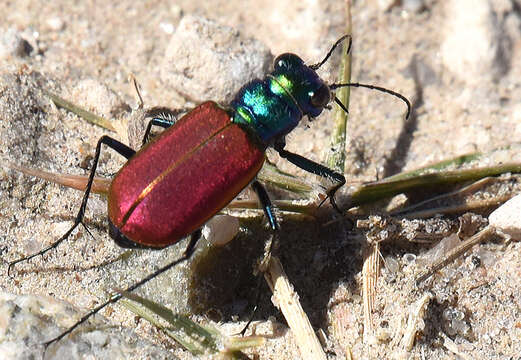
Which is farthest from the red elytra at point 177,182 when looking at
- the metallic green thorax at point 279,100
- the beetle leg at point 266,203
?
the metallic green thorax at point 279,100

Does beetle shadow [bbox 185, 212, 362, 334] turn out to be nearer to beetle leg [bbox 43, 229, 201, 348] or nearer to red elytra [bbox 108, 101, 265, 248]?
beetle leg [bbox 43, 229, 201, 348]

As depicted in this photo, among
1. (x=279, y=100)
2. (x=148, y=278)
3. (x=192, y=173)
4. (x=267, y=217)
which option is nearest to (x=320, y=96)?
(x=279, y=100)

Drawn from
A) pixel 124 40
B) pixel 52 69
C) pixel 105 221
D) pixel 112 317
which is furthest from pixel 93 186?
pixel 124 40

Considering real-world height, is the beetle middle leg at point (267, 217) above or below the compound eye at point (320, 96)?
below

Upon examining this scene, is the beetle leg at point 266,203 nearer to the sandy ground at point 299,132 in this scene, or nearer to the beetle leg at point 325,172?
the sandy ground at point 299,132

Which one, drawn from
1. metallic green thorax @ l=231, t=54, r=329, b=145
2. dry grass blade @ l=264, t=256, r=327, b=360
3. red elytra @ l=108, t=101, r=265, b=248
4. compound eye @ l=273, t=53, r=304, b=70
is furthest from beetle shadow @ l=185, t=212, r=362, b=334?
compound eye @ l=273, t=53, r=304, b=70

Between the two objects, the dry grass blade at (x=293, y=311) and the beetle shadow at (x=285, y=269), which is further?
the beetle shadow at (x=285, y=269)

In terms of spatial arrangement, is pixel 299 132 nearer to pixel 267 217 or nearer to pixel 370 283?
pixel 267 217
